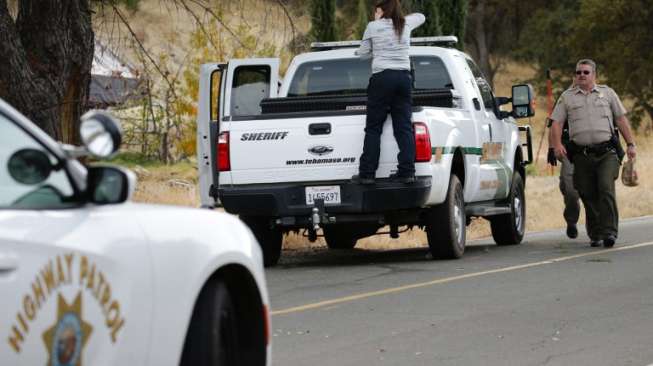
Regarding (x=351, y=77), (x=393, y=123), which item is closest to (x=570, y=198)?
(x=351, y=77)

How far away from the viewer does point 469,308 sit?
10.9m

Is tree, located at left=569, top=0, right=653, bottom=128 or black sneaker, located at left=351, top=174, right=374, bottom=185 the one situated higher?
tree, located at left=569, top=0, right=653, bottom=128

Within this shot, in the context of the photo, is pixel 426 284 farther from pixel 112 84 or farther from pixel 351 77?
pixel 112 84

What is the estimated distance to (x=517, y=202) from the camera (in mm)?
17938

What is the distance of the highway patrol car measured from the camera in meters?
4.82

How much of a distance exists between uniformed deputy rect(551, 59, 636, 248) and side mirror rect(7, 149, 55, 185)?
1166cm

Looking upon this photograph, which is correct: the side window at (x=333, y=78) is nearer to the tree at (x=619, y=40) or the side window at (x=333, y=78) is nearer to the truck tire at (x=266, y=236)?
the truck tire at (x=266, y=236)

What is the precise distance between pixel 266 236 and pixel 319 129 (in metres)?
1.27

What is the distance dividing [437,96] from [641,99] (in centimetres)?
4386

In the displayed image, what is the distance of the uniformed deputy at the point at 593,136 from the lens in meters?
16.5

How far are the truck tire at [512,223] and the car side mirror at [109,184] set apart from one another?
12236 millimetres

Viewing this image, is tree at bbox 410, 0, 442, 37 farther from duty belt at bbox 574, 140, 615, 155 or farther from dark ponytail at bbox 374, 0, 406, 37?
dark ponytail at bbox 374, 0, 406, 37

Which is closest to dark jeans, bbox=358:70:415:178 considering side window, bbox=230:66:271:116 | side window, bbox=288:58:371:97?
side window, bbox=288:58:371:97

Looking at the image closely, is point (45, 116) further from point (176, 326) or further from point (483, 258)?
point (176, 326)
